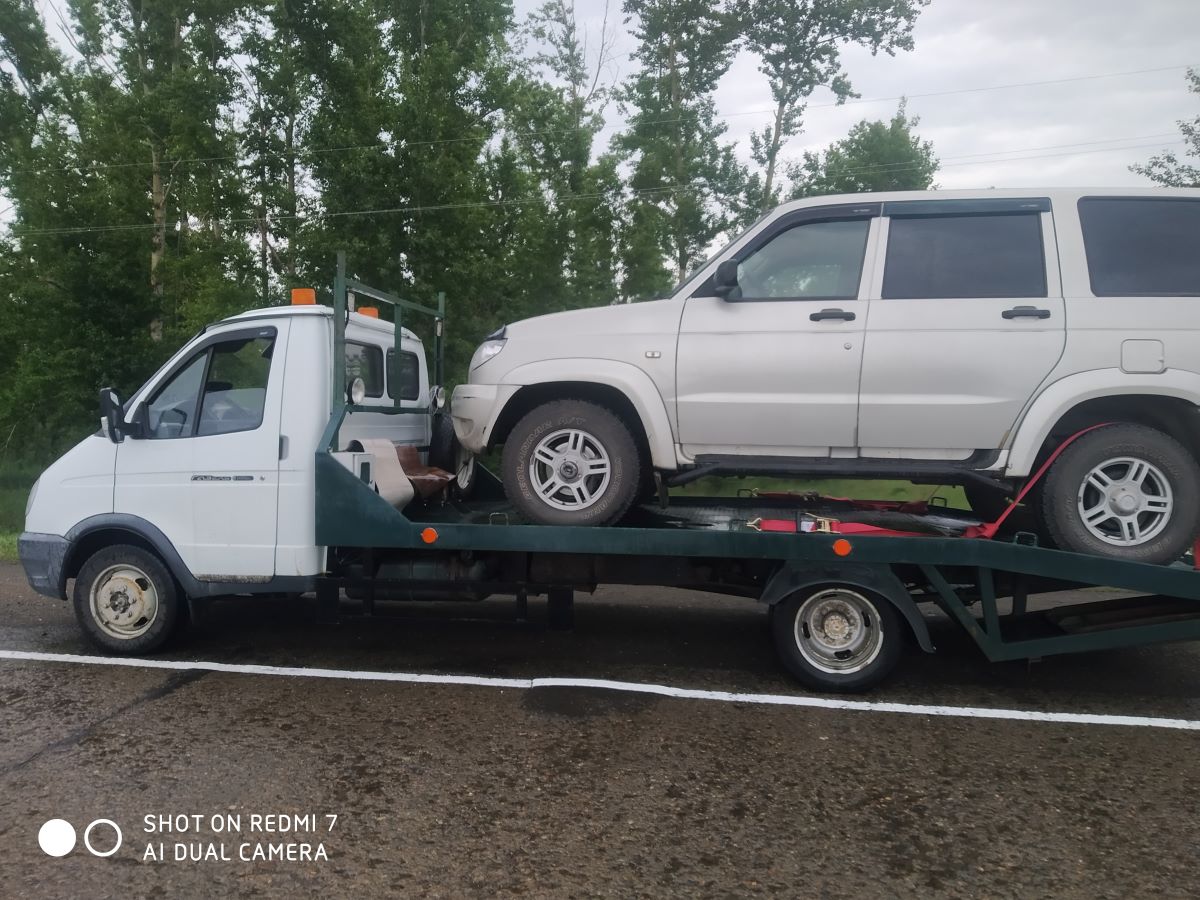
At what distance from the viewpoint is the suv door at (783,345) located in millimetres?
4848

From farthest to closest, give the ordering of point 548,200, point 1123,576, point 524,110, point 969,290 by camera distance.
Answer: point 524,110 < point 548,200 < point 969,290 < point 1123,576

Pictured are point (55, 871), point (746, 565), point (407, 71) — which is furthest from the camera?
point (407, 71)

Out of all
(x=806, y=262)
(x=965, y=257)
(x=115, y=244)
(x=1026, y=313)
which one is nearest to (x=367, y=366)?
(x=806, y=262)

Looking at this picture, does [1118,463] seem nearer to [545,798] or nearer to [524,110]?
[545,798]

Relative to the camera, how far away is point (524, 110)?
791 inches

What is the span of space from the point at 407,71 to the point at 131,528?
39.0ft

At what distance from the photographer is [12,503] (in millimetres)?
16562

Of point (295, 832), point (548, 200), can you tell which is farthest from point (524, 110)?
point (295, 832)

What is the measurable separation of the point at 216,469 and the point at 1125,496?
509cm

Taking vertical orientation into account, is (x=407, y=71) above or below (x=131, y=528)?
above

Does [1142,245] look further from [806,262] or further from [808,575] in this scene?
[808,575]

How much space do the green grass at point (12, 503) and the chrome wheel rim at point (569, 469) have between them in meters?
8.06

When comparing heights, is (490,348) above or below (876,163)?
below

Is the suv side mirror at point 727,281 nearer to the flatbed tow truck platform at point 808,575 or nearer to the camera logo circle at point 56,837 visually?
the flatbed tow truck platform at point 808,575
